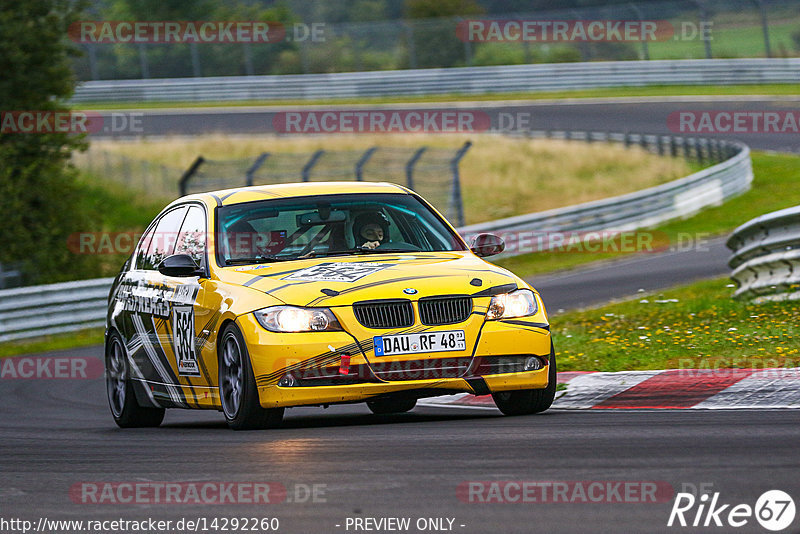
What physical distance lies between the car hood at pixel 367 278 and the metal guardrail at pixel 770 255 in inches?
197

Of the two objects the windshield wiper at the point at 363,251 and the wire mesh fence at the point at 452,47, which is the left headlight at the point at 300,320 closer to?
the windshield wiper at the point at 363,251

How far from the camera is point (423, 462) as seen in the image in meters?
6.44

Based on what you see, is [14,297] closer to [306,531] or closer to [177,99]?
[306,531]

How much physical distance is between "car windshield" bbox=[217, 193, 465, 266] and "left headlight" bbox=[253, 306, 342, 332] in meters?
0.96

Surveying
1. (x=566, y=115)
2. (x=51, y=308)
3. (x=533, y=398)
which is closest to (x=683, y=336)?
(x=533, y=398)

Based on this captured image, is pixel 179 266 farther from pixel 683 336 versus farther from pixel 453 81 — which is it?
pixel 453 81

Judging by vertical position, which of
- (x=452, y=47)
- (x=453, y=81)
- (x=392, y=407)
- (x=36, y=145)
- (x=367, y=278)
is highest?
(x=452, y=47)

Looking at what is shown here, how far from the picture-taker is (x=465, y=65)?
51375mm

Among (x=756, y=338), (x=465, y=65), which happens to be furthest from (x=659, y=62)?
(x=756, y=338)

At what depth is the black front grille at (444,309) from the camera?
8.09 meters

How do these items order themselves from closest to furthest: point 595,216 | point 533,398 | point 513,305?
point 513,305, point 533,398, point 595,216

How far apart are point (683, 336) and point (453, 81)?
39514 millimetres

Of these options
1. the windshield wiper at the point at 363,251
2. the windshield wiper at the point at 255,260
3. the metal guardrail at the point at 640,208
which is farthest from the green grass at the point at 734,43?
the windshield wiper at the point at 255,260

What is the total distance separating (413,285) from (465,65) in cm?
4393
